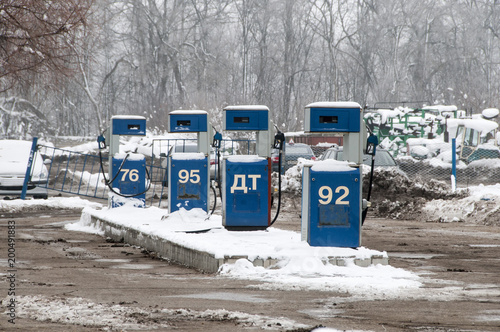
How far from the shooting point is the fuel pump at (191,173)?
40.1 ft

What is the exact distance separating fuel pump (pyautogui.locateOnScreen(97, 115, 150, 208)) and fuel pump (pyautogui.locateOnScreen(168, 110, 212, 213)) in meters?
2.60

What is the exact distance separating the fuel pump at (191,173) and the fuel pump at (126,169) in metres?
2.60

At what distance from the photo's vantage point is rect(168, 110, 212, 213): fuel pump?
40.1 ft

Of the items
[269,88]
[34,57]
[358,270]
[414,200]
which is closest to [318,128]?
[358,270]

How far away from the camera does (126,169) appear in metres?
14.9

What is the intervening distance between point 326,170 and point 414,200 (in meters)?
11.0

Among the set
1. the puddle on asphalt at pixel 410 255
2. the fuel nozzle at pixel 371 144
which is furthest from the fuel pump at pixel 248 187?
the fuel nozzle at pixel 371 144

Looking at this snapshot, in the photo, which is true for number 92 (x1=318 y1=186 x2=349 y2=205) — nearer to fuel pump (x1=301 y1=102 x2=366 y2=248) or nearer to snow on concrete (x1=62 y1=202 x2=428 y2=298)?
fuel pump (x1=301 y1=102 x2=366 y2=248)

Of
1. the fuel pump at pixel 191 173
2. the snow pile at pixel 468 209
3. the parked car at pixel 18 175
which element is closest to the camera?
the fuel pump at pixel 191 173

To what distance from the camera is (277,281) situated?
Answer: 796 cm

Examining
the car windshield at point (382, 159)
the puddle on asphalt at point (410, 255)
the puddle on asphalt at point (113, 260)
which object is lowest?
the puddle on asphalt at point (113, 260)

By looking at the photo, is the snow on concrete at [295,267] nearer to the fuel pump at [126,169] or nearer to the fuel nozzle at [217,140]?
the fuel nozzle at [217,140]

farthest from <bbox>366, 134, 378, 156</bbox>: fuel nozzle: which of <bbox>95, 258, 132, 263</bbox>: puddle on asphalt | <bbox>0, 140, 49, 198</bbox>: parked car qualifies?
<bbox>0, 140, 49, 198</bbox>: parked car

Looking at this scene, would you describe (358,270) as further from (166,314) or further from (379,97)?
(379,97)
